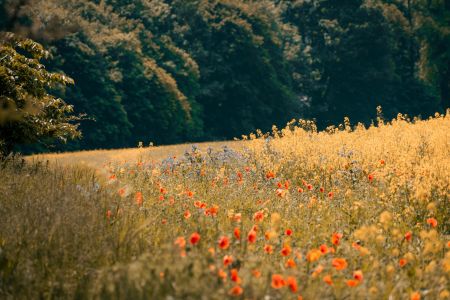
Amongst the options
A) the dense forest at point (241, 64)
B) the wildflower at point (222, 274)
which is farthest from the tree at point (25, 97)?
the dense forest at point (241, 64)

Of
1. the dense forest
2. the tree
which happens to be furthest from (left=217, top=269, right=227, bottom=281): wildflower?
the dense forest

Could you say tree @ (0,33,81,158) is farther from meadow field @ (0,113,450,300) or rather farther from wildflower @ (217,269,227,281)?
wildflower @ (217,269,227,281)

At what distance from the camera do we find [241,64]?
158 feet

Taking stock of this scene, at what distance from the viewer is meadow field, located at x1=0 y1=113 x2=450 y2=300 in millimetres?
4566

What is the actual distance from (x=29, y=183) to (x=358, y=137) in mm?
9564

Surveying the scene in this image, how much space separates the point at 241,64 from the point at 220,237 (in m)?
43.6

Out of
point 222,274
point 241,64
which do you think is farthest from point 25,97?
point 241,64

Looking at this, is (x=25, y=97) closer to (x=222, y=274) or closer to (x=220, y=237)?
(x=220, y=237)

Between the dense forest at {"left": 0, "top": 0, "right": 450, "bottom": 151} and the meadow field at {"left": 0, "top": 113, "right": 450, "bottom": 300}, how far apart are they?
27.6 metres

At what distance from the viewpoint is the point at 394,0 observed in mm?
53406

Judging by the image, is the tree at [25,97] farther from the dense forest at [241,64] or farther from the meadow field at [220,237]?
the dense forest at [241,64]

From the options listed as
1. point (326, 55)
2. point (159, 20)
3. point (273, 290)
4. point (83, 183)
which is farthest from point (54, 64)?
point (273, 290)

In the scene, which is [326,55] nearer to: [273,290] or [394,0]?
[394,0]

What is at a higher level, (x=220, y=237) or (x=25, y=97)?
(x=25, y=97)
